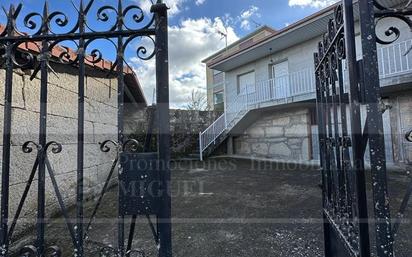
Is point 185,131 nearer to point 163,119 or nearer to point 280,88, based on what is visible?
point 280,88

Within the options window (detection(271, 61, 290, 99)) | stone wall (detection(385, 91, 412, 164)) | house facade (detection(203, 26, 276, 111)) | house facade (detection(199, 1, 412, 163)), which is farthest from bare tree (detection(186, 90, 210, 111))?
stone wall (detection(385, 91, 412, 164))

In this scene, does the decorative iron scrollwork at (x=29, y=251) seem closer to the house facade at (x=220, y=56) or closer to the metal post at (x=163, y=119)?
the metal post at (x=163, y=119)

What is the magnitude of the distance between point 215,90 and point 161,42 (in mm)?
20746

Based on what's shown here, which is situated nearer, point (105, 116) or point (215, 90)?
point (105, 116)

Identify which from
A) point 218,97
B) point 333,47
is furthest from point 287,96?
point 218,97

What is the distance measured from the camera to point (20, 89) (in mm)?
2695

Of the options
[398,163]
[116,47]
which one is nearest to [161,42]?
[116,47]

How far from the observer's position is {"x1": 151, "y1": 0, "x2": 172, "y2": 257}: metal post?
48.7 inches

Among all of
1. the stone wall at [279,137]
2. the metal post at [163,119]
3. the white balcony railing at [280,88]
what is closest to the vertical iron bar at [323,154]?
the metal post at [163,119]

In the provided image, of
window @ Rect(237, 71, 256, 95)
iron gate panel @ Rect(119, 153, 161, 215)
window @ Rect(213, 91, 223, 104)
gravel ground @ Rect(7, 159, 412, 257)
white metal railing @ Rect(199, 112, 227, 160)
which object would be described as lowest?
gravel ground @ Rect(7, 159, 412, 257)

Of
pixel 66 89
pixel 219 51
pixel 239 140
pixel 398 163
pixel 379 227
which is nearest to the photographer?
pixel 379 227

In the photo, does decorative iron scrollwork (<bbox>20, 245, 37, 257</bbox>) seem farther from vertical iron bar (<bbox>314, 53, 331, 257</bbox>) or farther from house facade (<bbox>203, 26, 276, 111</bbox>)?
house facade (<bbox>203, 26, 276, 111</bbox>)

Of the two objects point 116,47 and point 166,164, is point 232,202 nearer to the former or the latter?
point 166,164

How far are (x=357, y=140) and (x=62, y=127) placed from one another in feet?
11.7
